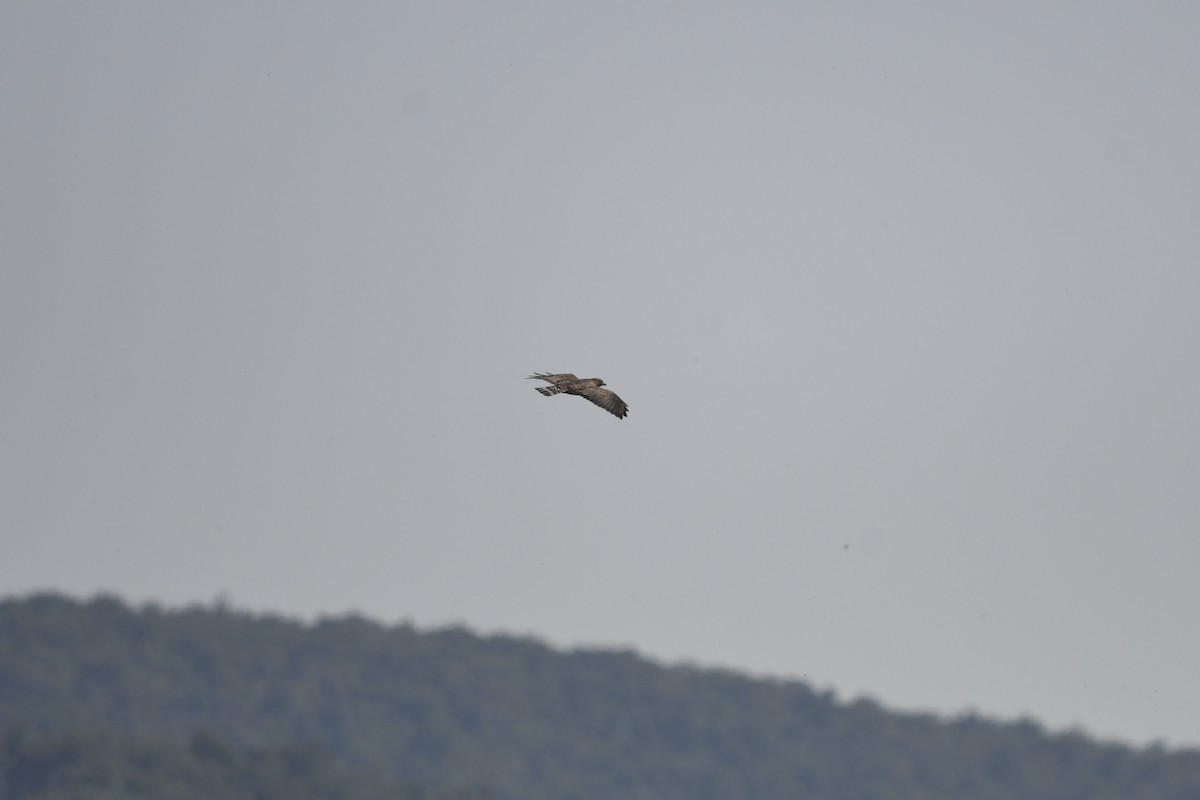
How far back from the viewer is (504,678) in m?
174

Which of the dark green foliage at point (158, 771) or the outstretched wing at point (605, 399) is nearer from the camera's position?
the outstretched wing at point (605, 399)

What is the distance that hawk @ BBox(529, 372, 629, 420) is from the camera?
36875mm

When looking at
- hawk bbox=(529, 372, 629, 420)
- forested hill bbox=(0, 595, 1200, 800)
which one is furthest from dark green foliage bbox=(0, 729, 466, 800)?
hawk bbox=(529, 372, 629, 420)

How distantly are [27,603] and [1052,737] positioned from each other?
7544 centimetres

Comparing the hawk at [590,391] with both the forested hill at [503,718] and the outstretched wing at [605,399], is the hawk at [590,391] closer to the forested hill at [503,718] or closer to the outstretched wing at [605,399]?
the outstretched wing at [605,399]

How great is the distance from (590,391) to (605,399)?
0.29m

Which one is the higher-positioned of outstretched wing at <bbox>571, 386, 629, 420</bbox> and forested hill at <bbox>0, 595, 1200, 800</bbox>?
forested hill at <bbox>0, 595, 1200, 800</bbox>

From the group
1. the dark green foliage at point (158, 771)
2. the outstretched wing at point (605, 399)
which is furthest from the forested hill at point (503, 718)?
the outstretched wing at point (605, 399)

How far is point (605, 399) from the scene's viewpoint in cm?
3734

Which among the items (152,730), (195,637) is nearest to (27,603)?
(195,637)

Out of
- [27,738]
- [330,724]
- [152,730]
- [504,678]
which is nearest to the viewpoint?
[27,738]

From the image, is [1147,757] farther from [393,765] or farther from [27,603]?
[27,603]

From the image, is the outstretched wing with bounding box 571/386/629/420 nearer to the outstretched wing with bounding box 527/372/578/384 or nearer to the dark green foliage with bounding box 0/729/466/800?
the outstretched wing with bounding box 527/372/578/384

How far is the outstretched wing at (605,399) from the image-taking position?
37.3 meters
